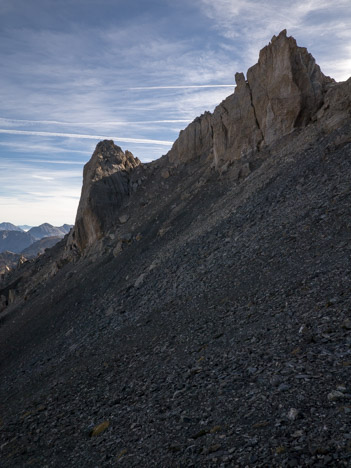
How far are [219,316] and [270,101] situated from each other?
1877cm

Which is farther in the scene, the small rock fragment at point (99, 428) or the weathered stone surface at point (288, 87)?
the weathered stone surface at point (288, 87)

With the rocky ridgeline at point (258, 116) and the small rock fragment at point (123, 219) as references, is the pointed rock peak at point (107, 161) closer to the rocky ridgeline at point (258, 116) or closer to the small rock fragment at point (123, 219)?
the rocky ridgeline at point (258, 116)

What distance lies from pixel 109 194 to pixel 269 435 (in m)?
34.2

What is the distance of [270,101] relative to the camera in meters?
24.5

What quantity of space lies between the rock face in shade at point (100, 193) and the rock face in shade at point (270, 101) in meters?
13.3

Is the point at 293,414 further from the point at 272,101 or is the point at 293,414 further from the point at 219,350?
the point at 272,101

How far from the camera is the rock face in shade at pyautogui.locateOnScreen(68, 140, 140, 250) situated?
119 feet

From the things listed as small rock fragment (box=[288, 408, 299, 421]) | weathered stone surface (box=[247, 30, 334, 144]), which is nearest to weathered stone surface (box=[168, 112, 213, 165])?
weathered stone surface (box=[247, 30, 334, 144])

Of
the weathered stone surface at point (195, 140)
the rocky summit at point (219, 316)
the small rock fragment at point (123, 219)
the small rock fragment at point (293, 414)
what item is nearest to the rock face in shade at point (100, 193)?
the small rock fragment at point (123, 219)

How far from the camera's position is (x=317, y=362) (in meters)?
7.43

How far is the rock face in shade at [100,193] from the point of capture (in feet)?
119

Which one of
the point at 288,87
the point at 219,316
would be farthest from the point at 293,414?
the point at 288,87

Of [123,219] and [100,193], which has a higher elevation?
[100,193]

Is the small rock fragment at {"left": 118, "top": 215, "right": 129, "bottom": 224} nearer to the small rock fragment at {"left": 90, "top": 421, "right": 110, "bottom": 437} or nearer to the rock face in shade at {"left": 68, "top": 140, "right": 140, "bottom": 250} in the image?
the rock face in shade at {"left": 68, "top": 140, "right": 140, "bottom": 250}
